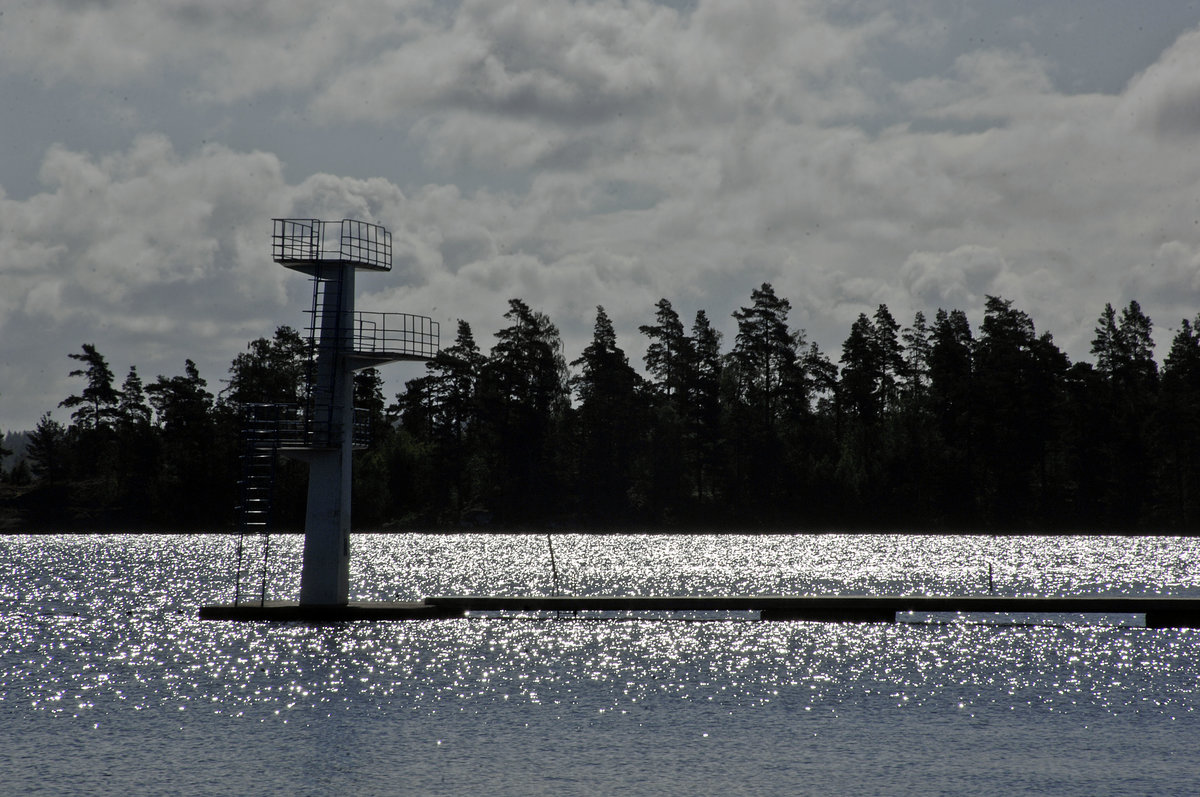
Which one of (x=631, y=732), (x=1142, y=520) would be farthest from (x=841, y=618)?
(x=1142, y=520)

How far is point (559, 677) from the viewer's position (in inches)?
1332

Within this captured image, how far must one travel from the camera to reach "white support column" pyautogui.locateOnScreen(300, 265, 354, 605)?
126 feet

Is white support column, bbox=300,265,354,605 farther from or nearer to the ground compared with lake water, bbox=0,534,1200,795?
farther from the ground

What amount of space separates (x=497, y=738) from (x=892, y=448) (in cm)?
9029

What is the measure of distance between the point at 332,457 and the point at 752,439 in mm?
77442

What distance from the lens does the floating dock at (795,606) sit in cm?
4044

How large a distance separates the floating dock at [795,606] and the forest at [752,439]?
69.4m

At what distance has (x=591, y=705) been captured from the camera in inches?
1177

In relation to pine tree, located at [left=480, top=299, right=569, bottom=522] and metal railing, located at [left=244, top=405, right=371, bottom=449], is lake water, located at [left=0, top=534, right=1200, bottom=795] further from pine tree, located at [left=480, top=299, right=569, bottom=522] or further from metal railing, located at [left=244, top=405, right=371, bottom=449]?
pine tree, located at [left=480, top=299, right=569, bottom=522]

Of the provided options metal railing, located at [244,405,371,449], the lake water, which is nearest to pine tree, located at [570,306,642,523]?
the lake water

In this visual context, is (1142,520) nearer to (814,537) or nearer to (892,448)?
(892,448)

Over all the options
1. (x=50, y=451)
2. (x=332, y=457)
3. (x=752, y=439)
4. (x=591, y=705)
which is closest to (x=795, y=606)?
(x=591, y=705)

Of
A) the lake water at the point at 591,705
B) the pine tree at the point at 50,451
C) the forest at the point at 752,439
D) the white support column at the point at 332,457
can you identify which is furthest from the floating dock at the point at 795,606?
the pine tree at the point at 50,451

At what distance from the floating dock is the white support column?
1271 millimetres
